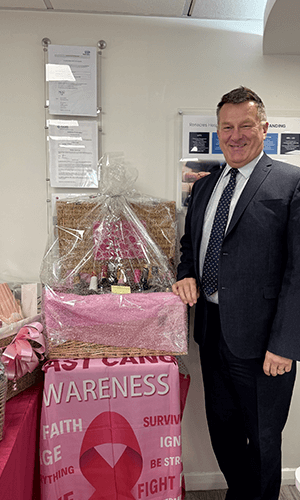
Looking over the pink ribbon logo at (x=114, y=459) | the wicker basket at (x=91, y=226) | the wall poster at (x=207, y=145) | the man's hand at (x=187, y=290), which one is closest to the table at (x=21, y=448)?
the pink ribbon logo at (x=114, y=459)

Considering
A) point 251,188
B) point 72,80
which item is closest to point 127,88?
point 72,80

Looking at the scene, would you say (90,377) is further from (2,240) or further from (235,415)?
(2,240)

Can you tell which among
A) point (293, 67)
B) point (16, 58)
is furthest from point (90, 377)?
point (293, 67)

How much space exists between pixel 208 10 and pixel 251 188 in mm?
943

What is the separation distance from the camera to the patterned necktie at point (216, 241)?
1.45 meters

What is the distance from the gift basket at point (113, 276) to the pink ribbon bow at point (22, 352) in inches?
2.6

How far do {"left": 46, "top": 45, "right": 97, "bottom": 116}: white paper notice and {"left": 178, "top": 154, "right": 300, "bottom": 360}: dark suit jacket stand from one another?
2.95 feet

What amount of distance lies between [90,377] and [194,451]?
97 cm

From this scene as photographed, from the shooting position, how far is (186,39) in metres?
1.75

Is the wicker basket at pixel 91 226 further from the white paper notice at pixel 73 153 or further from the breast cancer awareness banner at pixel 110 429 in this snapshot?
the breast cancer awareness banner at pixel 110 429

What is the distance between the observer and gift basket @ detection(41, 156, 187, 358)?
4.41 feet

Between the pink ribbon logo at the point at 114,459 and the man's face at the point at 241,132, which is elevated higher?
the man's face at the point at 241,132

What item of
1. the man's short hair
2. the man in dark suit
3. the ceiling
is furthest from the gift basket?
the ceiling

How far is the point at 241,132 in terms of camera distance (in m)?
1.42
